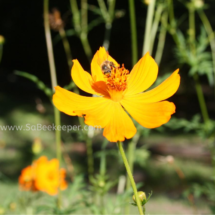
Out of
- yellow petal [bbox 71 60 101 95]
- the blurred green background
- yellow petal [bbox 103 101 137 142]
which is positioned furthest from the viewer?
the blurred green background

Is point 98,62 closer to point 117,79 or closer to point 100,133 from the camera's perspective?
point 117,79

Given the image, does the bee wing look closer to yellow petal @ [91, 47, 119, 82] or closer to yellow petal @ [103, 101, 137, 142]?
yellow petal @ [91, 47, 119, 82]

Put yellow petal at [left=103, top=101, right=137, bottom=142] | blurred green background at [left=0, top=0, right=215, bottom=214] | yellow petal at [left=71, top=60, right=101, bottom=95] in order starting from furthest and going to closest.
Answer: blurred green background at [left=0, top=0, right=215, bottom=214] < yellow petal at [left=71, top=60, right=101, bottom=95] < yellow petal at [left=103, top=101, right=137, bottom=142]

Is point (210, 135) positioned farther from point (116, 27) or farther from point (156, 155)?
point (116, 27)

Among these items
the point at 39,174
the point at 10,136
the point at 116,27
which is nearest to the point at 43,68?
the point at 116,27

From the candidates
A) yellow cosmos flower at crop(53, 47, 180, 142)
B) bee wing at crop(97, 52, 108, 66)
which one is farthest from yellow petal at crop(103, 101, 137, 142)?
bee wing at crop(97, 52, 108, 66)

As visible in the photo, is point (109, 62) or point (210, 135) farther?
point (210, 135)

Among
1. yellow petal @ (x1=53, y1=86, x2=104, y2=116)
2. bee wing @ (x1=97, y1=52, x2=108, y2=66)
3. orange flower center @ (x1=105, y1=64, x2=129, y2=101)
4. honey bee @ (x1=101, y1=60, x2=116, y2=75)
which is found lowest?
yellow petal @ (x1=53, y1=86, x2=104, y2=116)

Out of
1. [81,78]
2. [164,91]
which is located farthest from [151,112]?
[81,78]
